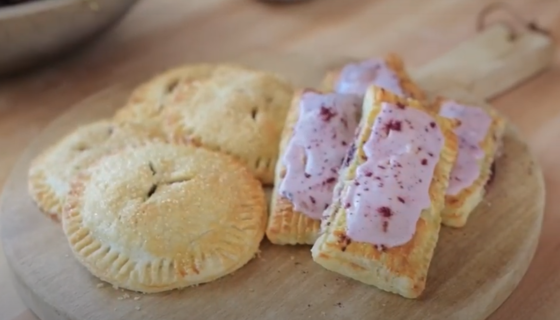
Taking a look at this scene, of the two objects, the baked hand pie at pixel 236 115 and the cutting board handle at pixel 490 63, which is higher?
the baked hand pie at pixel 236 115

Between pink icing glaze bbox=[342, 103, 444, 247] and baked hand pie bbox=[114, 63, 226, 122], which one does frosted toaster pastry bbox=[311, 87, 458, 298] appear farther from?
baked hand pie bbox=[114, 63, 226, 122]

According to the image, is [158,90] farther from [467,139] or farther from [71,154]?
[467,139]

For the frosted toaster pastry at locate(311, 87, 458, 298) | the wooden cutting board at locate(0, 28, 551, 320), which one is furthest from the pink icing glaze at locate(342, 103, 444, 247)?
the wooden cutting board at locate(0, 28, 551, 320)

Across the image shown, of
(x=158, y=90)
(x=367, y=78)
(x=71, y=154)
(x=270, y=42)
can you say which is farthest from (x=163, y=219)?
(x=270, y=42)

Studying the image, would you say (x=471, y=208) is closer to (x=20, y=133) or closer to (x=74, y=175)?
(x=74, y=175)

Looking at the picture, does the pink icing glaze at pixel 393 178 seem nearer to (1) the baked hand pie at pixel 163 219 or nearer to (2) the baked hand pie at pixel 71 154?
(1) the baked hand pie at pixel 163 219

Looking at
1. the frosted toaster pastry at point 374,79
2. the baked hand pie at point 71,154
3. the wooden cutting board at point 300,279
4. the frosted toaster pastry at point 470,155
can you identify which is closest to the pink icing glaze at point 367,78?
the frosted toaster pastry at point 374,79
